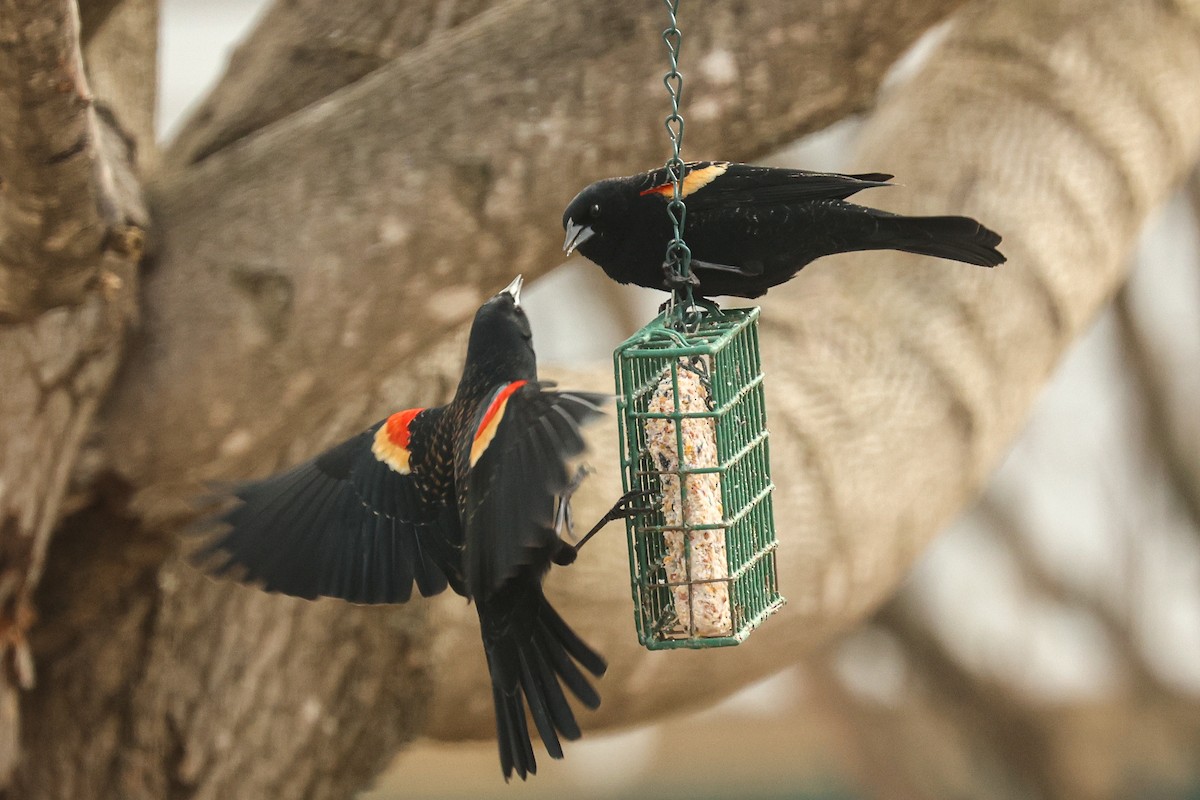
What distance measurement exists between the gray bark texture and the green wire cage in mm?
917

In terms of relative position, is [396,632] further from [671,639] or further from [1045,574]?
[1045,574]

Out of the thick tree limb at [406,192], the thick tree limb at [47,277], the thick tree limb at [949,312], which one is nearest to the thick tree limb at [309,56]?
the thick tree limb at [47,277]

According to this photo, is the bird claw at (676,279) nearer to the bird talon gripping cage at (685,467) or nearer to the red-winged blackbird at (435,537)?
the bird talon gripping cage at (685,467)

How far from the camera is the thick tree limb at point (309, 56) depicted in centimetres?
402

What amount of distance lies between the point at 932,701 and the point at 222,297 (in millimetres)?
4751

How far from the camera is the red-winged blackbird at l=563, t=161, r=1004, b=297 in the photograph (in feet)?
9.12

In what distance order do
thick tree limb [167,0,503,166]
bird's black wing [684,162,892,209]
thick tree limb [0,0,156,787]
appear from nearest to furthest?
thick tree limb [0,0,156,787] < bird's black wing [684,162,892,209] < thick tree limb [167,0,503,166]

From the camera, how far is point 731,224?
2779 mm

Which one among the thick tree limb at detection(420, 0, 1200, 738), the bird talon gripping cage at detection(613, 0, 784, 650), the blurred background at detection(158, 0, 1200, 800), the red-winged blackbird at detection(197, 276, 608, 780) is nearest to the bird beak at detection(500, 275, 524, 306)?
the red-winged blackbird at detection(197, 276, 608, 780)

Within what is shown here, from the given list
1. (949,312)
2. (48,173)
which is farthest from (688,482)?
(949,312)

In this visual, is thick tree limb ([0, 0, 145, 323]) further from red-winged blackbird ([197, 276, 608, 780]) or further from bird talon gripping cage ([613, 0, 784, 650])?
bird talon gripping cage ([613, 0, 784, 650])

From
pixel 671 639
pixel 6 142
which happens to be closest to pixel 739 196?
pixel 671 639

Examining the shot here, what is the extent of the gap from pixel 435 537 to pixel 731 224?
828 mm

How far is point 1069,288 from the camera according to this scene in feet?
14.4
